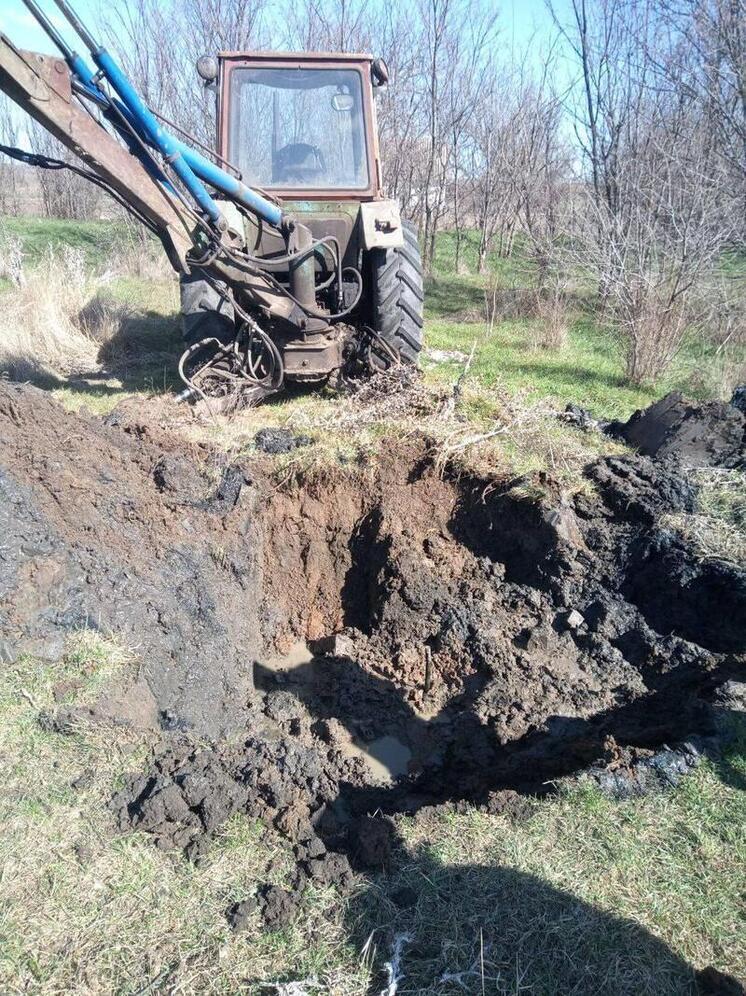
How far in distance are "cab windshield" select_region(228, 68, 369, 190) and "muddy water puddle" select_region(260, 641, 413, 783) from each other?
13.3ft

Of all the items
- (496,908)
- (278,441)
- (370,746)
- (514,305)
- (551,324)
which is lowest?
(370,746)

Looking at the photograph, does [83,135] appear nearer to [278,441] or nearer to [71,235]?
[278,441]

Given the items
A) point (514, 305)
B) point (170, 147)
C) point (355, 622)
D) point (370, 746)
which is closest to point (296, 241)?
point (170, 147)

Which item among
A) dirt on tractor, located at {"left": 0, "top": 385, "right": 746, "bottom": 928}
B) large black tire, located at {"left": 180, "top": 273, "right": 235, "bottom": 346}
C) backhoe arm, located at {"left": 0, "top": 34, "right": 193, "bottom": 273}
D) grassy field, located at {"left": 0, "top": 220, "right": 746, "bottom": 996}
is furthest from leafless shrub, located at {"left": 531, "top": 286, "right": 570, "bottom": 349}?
grassy field, located at {"left": 0, "top": 220, "right": 746, "bottom": 996}

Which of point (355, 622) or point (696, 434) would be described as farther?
point (696, 434)

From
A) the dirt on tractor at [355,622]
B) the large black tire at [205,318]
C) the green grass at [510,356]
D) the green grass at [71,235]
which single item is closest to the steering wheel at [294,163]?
the large black tire at [205,318]

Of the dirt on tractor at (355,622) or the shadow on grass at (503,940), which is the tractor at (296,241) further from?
the shadow on grass at (503,940)

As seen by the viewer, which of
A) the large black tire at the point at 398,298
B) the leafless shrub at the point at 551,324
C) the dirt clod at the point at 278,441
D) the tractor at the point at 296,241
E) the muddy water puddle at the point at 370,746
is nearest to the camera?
the muddy water puddle at the point at 370,746

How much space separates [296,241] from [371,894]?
15.2 feet

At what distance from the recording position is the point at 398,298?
6223mm

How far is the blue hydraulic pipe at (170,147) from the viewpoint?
445 cm

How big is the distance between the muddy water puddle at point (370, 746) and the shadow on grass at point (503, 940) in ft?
3.08

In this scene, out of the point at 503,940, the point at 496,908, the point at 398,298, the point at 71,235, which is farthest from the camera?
the point at 71,235

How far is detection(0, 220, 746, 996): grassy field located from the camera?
7.10 feet
